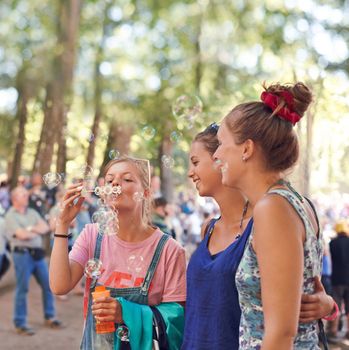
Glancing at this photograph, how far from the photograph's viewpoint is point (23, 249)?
30.7 ft

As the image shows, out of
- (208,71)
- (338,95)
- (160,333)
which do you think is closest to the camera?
(160,333)

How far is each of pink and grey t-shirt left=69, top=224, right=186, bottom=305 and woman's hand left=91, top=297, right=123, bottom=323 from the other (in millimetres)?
199

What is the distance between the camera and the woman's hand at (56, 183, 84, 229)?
10.4 feet

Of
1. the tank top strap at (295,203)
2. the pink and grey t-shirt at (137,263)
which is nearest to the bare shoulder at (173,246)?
the pink and grey t-shirt at (137,263)

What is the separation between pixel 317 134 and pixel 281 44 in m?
3.95

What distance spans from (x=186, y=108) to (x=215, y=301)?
13.1 ft

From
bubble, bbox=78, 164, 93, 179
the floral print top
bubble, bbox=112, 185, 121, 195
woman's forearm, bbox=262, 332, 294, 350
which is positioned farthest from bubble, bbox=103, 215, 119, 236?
woman's forearm, bbox=262, 332, 294, 350

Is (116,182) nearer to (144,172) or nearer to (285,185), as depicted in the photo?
(144,172)

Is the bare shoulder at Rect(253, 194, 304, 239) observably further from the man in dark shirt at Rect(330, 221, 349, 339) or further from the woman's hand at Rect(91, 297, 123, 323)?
the man in dark shirt at Rect(330, 221, 349, 339)

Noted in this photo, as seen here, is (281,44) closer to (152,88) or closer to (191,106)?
(152,88)

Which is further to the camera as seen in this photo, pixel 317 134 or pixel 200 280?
pixel 317 134

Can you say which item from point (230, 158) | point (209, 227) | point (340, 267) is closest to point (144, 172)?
point (209, 227)

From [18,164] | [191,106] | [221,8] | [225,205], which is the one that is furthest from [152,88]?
[225,205]

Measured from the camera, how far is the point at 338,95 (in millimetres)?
12523
